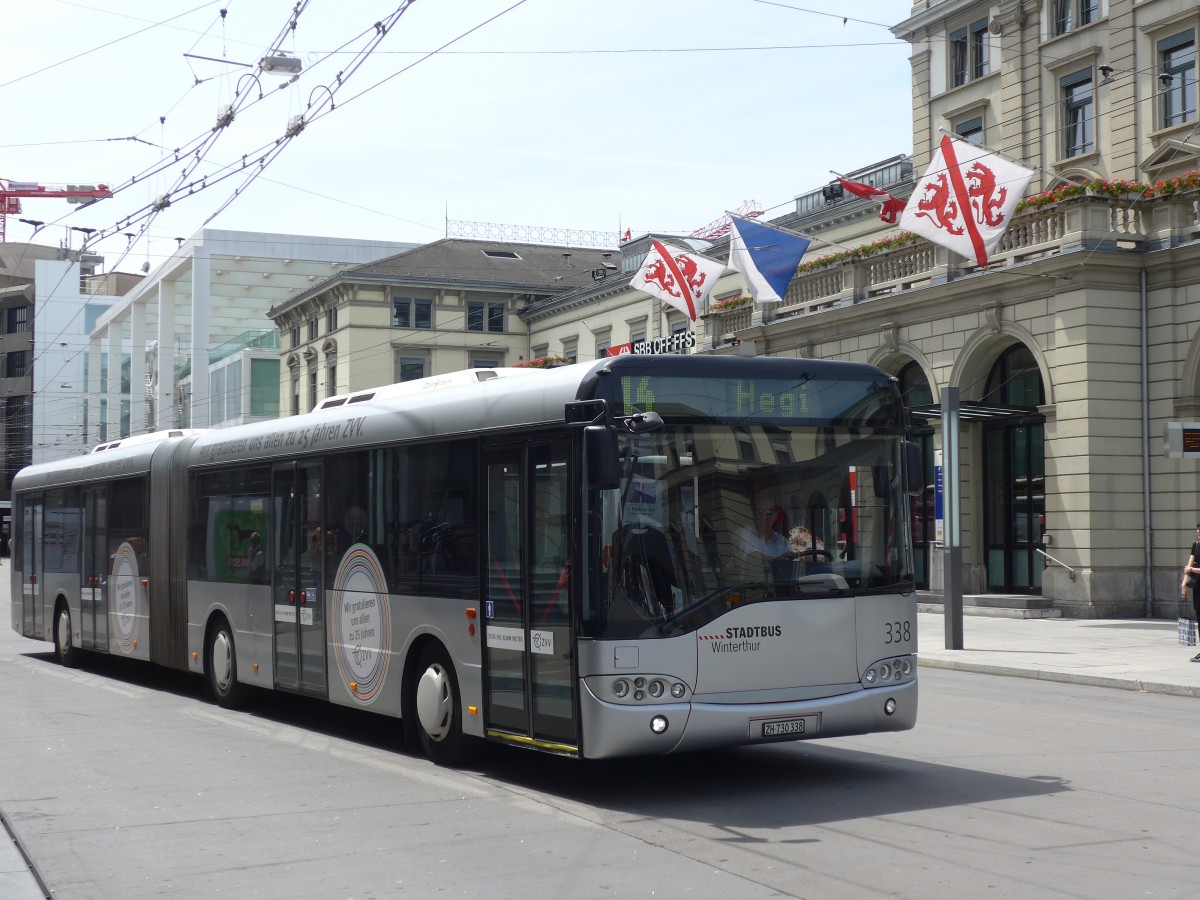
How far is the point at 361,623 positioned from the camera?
12008 mm

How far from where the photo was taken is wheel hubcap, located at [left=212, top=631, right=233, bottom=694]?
15.3 meters

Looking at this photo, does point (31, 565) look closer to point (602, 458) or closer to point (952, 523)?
point (952, 523)

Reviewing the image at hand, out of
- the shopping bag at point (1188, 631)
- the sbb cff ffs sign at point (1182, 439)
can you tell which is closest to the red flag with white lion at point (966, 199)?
the sbb cff ffs sign at point (1182, 439)

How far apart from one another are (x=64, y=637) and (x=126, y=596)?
10.7 feet

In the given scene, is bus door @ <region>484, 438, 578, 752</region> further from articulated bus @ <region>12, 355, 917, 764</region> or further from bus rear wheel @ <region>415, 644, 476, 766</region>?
bus rear wheel @ <region>415, 644, 476, 766</region>

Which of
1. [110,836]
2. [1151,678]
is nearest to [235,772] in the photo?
[110,836]

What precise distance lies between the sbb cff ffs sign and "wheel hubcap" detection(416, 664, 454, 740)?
12.7 meters

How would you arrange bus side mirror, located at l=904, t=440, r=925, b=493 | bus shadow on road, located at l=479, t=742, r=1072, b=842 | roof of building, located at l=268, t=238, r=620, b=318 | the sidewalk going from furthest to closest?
roof of building, located at l=268, t=238, r=620, b=318 → the sidewalk → bus side mirror, located at l=904, t=440, r=925, b=493 → bus shadow on road, located at l=479, t=742, r=1072, b=842

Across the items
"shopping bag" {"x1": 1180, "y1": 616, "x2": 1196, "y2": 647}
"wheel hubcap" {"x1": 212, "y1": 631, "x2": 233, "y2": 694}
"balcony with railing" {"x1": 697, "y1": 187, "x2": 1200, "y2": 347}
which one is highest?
"balcony with railing" {"x1": 697, "y1": 187, "x2": 1200, "y2": 347}

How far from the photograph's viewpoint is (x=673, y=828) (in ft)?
27.4

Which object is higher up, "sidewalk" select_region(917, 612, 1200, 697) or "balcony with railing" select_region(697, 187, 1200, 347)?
"balcony with railing" select_region(697, 187, 1200, 347)

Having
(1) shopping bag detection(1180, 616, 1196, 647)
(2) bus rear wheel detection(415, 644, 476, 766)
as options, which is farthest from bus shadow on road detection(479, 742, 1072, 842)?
(1) shopping bag detection(1180, 616, 1196, 647)

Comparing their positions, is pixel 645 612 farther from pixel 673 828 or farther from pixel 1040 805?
pixel 1040 805

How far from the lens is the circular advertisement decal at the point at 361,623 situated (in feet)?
38.3
